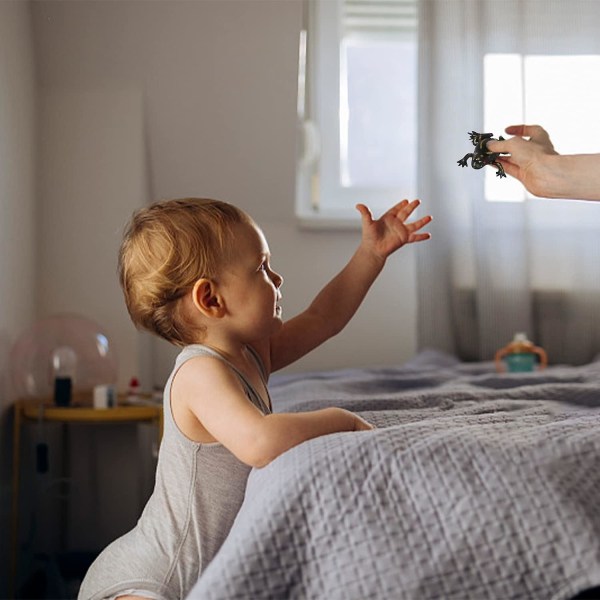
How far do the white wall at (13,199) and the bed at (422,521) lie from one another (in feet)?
5.51

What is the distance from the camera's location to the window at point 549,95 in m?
2.98

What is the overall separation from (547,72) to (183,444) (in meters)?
2.18

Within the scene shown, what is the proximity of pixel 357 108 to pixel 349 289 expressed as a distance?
1.82 m

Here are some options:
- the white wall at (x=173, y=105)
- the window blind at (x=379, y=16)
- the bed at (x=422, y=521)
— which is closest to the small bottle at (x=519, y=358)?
the white wall at (x=173, y=105)

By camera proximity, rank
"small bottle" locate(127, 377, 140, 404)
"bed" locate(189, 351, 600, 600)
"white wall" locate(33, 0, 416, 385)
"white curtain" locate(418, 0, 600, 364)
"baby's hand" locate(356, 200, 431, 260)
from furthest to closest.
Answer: "white curtain" locate(418, 0, 600, 364)
"white wall" locate(33, 0, 416, 385)
"small bottle" locate(127, 377, 140, 404)
"baby's hand" locate(356, 200, 431, 260)
"bed" locate(189, 351, 600, 600)

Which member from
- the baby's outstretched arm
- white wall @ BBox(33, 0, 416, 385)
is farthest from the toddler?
white wall @ BBox(33, 0, 416, 385)

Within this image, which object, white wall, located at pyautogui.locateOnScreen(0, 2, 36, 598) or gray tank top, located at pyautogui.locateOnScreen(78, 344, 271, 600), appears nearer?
gray tank top, located at pyautogui.locateOnScreen(78, 344, 271, 600)

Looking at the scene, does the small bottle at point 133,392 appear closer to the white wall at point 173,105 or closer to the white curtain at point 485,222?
the white wall at point 173,105

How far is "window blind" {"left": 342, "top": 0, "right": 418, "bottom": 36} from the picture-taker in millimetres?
3182

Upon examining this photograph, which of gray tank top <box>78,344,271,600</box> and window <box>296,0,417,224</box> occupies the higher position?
window <box>296,0,417,224</box>

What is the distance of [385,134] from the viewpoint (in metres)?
3.29

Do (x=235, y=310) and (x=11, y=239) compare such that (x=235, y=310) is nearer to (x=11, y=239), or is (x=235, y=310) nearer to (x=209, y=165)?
(x=11, y=239)

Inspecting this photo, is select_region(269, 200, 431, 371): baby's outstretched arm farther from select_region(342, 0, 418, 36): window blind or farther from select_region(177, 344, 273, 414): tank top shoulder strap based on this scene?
select_region(342, 0, 418, 36): window blind

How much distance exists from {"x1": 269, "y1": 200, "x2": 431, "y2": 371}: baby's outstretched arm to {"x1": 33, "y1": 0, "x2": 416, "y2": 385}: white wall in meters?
1.40
